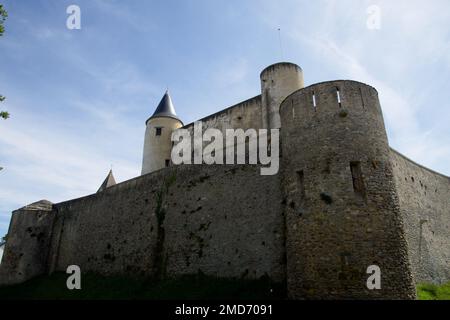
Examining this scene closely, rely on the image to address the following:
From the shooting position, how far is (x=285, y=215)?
38.4 ft

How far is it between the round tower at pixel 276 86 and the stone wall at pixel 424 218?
22.5ft

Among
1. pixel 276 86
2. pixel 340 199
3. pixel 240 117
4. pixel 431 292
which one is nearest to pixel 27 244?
pixel 240 117

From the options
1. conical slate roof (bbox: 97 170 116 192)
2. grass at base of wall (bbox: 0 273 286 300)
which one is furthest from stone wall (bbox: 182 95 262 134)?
conical slate roof (bbox: 97 170 116 192)

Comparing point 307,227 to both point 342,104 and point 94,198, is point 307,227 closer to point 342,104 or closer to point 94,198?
point 342,104

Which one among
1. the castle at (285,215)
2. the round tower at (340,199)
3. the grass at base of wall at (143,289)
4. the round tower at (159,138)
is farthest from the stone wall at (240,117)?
the grass at base of wall at (143,289)

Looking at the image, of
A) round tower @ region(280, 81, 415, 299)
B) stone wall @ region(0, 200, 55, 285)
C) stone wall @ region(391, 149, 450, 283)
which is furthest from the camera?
stone wall @ region(0, 200, 55, 285)

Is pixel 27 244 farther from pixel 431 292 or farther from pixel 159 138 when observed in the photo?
pixel 431 292

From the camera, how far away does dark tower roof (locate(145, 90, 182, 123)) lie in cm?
2797

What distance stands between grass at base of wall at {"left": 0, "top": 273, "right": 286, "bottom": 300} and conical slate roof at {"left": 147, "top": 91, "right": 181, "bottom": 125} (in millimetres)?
14013

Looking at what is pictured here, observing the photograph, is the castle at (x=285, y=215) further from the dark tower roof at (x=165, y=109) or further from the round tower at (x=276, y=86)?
the dark tower roof at (x=165, y=109)

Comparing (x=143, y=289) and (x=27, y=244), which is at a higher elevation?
(x=27, y=244)

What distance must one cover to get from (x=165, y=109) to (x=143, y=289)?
17.2 m

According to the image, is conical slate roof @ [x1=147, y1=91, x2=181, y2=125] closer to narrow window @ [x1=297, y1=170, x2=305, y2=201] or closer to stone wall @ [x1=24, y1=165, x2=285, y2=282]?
stone wall @ [x1=24, y1=165, x2=285, y2=282]
